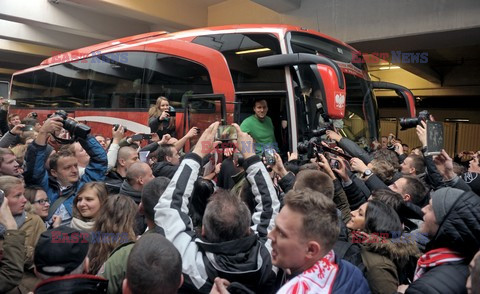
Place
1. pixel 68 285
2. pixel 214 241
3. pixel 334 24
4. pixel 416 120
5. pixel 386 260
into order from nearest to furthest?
pixel 68 285, pixel 214 241, pixel 386 260, pixel 416 120, pixel 334 24

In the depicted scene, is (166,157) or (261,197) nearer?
(261,197)

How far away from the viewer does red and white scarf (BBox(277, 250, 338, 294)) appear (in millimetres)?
1392

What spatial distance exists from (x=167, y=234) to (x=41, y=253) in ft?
1.83

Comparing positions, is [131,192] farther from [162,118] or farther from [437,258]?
[162,118]

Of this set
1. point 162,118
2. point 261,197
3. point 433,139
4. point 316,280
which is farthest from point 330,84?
point 316,280

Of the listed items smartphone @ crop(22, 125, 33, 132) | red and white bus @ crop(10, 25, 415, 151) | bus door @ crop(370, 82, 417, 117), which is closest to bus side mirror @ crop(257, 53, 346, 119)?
red and white bus @ crop(10, 25, 415, 151)

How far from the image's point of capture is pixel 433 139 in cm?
280

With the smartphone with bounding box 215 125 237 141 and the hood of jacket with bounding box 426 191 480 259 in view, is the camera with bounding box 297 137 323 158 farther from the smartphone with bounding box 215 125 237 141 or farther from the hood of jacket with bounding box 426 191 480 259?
the hood of jacket with bounding box 426 191 480 259

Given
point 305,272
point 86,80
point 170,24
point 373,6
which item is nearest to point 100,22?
point 170,24

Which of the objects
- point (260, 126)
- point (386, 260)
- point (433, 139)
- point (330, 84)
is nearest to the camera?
point (386, 260)

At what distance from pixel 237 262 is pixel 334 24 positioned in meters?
8.00

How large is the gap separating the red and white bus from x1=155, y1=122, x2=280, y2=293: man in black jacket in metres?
2.72

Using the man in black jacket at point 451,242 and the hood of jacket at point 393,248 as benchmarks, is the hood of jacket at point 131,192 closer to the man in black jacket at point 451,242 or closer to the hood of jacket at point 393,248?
the hood of jacket at point 393,248

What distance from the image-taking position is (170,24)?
1109 centimetres
